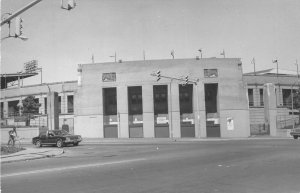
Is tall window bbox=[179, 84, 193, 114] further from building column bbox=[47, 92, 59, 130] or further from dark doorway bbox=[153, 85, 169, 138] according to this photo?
building column bbox=[47, 92, 59, 130]

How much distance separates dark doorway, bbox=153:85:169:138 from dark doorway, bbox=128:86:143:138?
2372 millimetres

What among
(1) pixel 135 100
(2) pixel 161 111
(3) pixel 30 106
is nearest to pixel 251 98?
(2) pixel 161 111

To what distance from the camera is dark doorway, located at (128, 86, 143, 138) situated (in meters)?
64.0

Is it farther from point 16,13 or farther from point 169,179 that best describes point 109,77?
point 169,179

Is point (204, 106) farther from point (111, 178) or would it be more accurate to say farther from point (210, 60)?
point (111, 178)

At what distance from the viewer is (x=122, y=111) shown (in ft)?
209

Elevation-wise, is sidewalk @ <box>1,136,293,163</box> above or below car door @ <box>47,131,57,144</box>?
below

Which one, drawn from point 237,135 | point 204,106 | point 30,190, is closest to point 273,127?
point 237,135

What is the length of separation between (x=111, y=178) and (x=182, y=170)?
2876 millimetres

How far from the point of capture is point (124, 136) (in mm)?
63719

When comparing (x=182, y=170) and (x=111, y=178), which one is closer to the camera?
(x=111, y=178)

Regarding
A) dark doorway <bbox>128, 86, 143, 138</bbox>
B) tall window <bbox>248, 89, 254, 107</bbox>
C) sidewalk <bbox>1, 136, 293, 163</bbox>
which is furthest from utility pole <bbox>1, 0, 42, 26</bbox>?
tall window <bbox>248, 89, 254, 107</bbox>

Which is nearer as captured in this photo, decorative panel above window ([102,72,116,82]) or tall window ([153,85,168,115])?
decorative panel above window ([102,72,116,82])

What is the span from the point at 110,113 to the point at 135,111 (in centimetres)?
409
